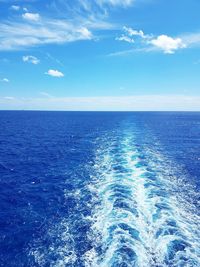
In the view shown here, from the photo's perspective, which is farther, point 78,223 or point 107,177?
point 107,177

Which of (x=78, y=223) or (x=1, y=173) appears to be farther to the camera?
(x=1, y=173)

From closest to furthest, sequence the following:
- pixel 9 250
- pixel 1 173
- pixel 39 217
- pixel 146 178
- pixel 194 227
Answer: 1. pixel 9 250
2. pixel 194 227
3. pixel 39 217
4. pixel 146 178
5. pixel 1 173

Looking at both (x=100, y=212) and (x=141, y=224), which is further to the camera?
(x=100, y=212)

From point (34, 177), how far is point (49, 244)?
1780 centimetres

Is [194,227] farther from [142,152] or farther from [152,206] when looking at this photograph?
[142,152]

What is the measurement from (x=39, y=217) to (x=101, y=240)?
755 cm

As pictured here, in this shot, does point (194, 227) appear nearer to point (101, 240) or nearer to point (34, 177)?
point (101, 240)

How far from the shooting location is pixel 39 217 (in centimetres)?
2333

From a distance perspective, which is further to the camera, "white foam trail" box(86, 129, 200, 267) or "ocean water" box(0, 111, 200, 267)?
"ocean water" box(0, 111, 200, 267)

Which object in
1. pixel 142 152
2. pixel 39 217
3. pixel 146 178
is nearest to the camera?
pixel 39 217

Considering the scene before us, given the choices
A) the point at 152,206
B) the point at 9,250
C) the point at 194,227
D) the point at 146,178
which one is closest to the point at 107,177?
the point at 146,178

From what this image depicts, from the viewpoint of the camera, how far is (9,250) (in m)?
18.4

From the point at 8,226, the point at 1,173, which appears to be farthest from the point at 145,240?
the point at 1,173

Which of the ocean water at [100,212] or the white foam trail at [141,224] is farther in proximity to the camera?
the ocean water at [100,212]
